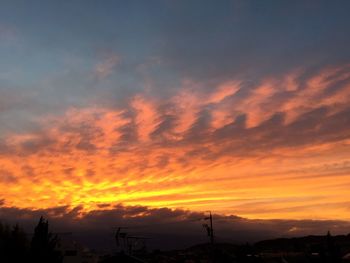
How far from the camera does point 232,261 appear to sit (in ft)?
244

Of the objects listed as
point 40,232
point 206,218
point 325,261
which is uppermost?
point 206,218

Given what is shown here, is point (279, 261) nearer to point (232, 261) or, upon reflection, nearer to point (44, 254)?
point (232, 261)

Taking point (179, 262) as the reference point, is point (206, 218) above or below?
above

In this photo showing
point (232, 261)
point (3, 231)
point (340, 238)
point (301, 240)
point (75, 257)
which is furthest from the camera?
point (301, 240)

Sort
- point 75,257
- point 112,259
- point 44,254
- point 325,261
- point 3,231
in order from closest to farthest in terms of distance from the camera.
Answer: point 44,254 → point 112,259 → point 325,261 → point 3,231 → point 75,257

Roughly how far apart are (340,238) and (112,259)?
13876cm

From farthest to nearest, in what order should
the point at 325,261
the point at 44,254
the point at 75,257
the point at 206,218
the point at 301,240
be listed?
the point at 301,240 < the point at 75,257 < the point at 206,218 < the point at 325,261 < the point at 44,254

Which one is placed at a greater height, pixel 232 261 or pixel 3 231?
pixel 3 231

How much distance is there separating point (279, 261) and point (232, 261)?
8959 mm

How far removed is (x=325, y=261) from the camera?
202 ft

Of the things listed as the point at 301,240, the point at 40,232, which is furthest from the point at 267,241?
the point at 40,232

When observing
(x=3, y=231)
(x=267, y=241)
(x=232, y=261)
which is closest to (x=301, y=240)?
(x=267, y=241)

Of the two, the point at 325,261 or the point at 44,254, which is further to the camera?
the point at 325,261

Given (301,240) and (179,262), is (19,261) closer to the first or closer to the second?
(179,262)
